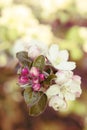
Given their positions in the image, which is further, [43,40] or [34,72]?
[43,40]

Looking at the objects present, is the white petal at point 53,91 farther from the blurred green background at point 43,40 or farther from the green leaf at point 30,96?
the blurred green background at point 43,40

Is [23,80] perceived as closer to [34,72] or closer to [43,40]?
[34,72]

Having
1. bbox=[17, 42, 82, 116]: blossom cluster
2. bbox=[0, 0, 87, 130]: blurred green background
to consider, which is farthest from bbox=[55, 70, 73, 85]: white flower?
bbox=[0, 0, 87, 130]: blurred green background

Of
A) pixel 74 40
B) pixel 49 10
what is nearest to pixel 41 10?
pixel 49 10

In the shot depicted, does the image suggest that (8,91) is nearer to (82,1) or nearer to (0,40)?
(0,40)

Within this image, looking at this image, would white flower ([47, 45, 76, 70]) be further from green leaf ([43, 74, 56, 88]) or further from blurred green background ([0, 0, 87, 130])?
blurred green background ([0, 0, 87, 130])

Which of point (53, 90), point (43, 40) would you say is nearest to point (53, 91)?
point (53, 90)
